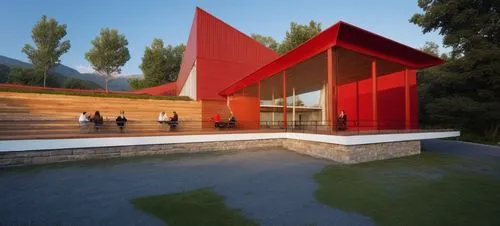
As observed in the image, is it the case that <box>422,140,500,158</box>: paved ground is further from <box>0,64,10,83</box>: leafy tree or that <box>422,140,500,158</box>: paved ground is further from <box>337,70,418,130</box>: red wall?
<box>0,64,10,83</box>: leafy tree

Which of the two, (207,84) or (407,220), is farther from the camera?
(207,84)

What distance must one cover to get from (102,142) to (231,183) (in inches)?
223

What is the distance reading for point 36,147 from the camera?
8.12m

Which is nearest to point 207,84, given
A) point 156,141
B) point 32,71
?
A: point 156,141

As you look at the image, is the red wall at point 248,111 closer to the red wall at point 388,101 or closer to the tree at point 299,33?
the red wall at point 388,101

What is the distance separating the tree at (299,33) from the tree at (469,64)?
44.3ft

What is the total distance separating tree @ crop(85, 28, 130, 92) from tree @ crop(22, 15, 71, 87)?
122 inches

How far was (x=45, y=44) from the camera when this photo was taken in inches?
1136

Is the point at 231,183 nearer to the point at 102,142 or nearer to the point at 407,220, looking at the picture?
the point at 407,220

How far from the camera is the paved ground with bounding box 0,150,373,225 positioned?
4.02 m

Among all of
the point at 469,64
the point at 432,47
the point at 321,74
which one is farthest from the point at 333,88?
the point at 432,47

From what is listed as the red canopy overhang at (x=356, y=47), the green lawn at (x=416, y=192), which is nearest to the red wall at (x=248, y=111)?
the red canopy overhang at (x=356, y=47)

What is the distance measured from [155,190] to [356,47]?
8639 millimetres

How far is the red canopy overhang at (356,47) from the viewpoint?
9008mm
